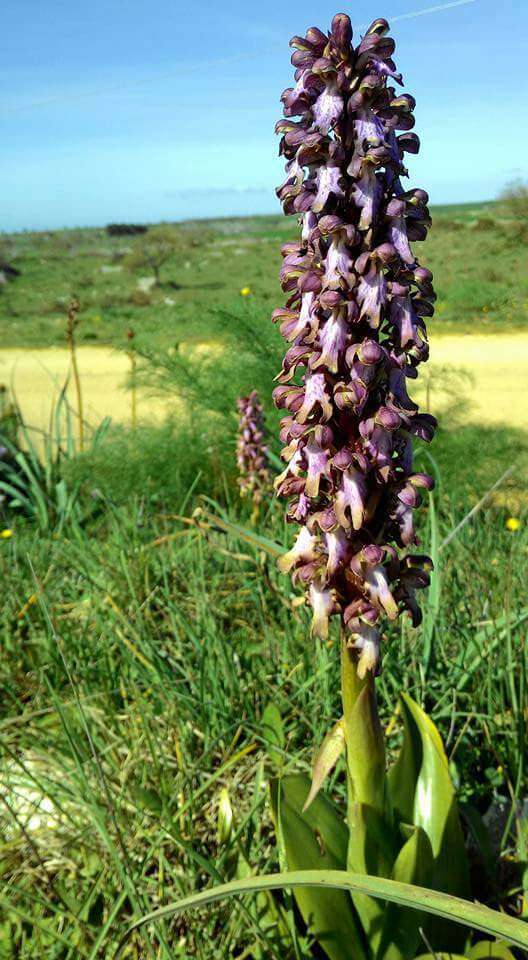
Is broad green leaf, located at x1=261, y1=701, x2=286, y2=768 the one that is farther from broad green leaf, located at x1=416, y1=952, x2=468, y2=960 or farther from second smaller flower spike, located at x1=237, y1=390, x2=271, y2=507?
second smaller flower spike, located at x1=237, y1=390, x2=271, y2=507

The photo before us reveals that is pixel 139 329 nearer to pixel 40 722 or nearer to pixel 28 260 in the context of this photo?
pixel 40 722

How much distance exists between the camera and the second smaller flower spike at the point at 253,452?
3.60 meters

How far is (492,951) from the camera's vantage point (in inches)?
57.4

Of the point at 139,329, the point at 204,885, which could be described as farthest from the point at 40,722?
the point at 139,329

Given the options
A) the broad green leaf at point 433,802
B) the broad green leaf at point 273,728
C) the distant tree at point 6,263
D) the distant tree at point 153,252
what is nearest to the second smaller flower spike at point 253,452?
the broad green leaf at point 273,728

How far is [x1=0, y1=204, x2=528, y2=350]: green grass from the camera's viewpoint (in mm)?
6629

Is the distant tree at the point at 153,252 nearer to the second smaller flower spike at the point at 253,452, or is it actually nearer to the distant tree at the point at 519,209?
the distant tree at the point at 519,209

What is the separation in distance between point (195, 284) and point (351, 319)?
1019 inches

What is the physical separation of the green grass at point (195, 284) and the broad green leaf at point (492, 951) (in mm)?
3858

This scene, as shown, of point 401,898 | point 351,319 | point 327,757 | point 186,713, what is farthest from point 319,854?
point 351,319

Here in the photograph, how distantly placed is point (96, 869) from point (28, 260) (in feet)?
124

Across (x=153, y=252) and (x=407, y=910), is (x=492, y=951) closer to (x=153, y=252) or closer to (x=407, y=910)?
(x=407, y=910)

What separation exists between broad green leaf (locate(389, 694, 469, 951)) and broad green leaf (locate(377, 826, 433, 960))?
2.8 inches

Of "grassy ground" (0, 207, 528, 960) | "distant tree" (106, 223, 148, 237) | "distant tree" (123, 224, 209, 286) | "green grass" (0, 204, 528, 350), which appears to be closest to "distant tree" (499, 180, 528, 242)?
"green grass" (0, 204, 528, 350)
